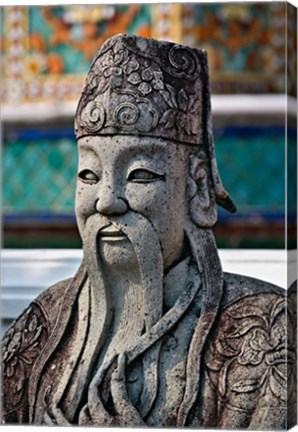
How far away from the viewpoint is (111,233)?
7836 millimetres

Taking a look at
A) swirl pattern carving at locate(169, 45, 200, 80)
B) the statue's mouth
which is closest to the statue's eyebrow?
the statue's mouth

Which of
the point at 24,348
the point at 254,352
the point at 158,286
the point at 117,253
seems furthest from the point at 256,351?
the point at 24,348

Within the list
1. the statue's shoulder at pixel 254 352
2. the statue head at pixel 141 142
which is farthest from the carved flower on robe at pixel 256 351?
the statue head at pixel 141 142

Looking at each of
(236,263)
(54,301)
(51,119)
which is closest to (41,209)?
(51,119)

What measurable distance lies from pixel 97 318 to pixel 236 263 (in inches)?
82.3

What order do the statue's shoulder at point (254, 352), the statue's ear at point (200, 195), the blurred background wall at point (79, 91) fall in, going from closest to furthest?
the statue's shoulder at point (254, 352) < the statue's ear at point (200, 195) < the blurred background wall at point (79, 91)

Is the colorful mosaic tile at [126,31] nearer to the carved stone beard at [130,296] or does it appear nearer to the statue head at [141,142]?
the statue head at [141,142]

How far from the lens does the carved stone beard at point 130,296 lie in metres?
7.80

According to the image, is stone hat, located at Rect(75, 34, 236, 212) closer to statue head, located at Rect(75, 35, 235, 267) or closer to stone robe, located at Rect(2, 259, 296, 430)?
statue head, located at Rect(75, 35, 235, 267)

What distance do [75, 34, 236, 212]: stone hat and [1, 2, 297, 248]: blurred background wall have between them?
12.0 ft

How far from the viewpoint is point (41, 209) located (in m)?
13.1

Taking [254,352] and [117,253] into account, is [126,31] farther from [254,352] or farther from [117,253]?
[254,352]

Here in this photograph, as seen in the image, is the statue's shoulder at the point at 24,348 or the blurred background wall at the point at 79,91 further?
the blurred background wall at the point at 79,91

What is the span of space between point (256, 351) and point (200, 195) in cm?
61
